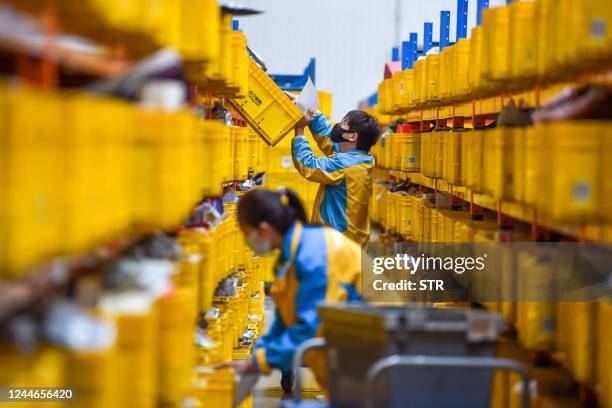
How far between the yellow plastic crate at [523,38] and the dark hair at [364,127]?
115 inches

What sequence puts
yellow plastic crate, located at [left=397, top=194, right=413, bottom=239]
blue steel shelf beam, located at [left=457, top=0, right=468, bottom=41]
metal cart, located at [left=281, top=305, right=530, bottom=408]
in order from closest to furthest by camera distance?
metal cart, located at [left=281, top=305, right=530, bottom=408] → yellow plastic crate, located at [left=397, top=194, right=413, bottom=239] → blue steel shelf beam, located at [left=457, top=0, right=468, bottom=41]

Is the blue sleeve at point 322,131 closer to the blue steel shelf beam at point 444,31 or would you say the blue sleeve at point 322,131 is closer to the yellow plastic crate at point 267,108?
the yellow plastic crate at point 267,108

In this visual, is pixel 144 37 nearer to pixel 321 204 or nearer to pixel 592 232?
pixel 592 232

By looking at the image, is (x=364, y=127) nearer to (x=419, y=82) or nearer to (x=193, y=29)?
(x=419, y=82)

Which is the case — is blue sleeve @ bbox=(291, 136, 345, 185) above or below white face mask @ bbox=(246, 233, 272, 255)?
above

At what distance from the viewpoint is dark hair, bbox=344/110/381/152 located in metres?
7.57

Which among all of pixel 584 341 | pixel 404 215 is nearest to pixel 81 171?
pixel 584 341

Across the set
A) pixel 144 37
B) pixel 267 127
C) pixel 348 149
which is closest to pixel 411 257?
pixel 348 149

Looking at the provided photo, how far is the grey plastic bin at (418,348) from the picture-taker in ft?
11.7

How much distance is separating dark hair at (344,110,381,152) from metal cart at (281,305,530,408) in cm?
394

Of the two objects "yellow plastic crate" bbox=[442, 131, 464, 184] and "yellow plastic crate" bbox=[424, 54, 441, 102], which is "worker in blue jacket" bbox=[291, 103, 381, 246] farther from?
"yellow plastic crate" bbox=[442, 131, 464, 184]

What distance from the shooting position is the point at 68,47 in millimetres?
3033

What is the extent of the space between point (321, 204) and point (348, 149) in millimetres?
535

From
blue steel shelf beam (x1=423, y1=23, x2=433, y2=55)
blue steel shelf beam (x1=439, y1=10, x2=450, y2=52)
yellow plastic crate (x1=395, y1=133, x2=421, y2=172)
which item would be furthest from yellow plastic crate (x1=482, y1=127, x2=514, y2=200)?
blue steel shelf beam (x1=423, y1=23, x2=433, y2=55)
